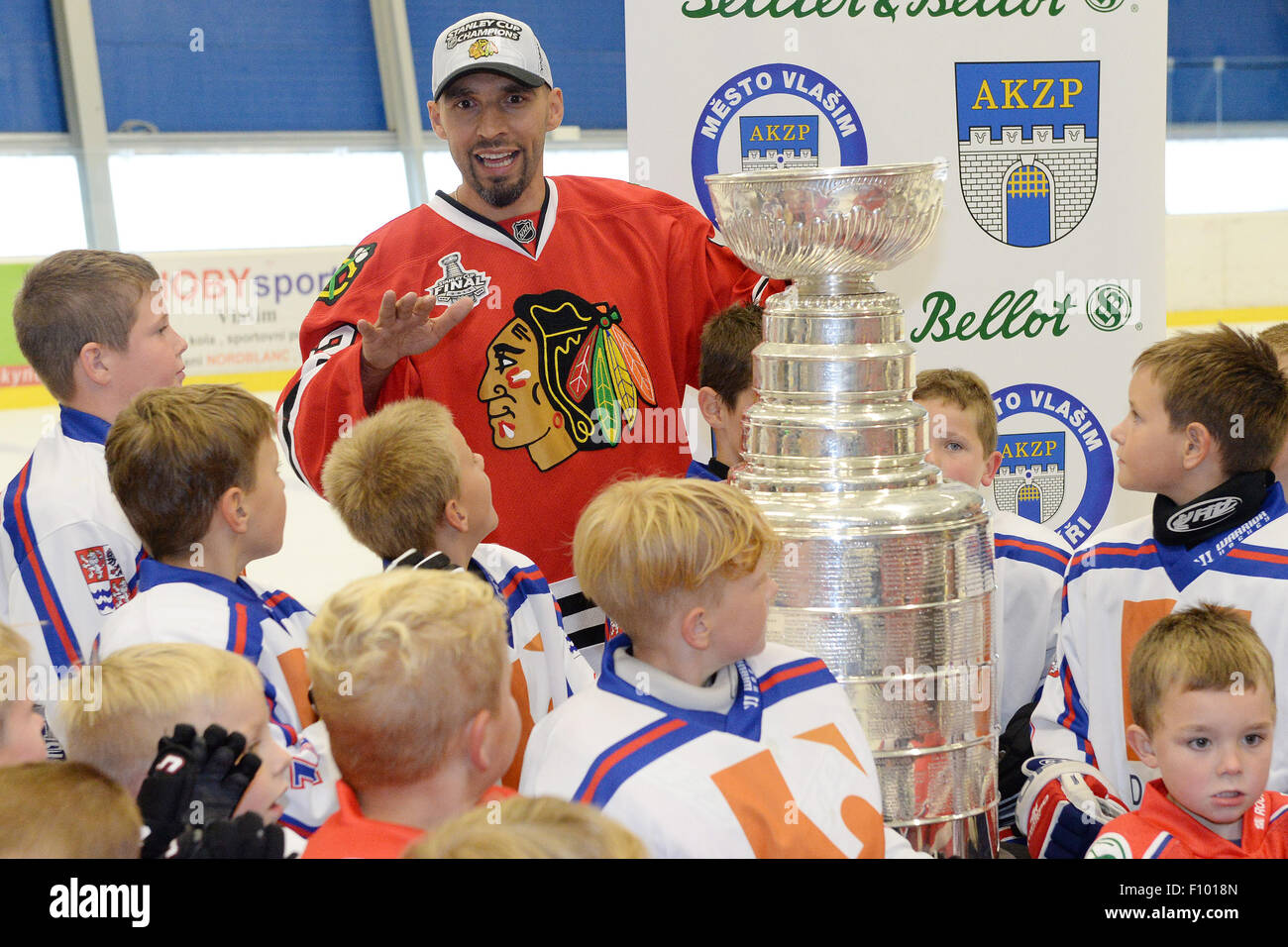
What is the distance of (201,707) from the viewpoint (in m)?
1.21

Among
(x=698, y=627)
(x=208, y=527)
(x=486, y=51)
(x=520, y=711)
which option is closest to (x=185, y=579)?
(x=208, y=527)

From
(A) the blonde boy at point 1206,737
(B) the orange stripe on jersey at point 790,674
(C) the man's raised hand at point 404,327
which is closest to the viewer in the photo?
(B) the orange stripe on jersey at point 790,674

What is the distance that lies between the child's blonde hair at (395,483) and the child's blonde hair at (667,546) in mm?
395

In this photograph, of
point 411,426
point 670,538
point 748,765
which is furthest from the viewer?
point 411,426

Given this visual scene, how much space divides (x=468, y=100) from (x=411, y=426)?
0.72 metres

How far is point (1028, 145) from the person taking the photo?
2.48 metres

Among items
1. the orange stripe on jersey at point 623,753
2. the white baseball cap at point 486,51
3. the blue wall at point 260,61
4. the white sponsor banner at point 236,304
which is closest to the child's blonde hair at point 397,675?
the orange stripe on jersey at point 623,753

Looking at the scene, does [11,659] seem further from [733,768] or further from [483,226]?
[483,226]

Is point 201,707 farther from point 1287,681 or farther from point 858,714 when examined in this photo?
point 1287,681

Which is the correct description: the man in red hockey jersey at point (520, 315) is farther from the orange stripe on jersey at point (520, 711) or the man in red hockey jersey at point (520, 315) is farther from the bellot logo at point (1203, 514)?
the bellot logo at point (1203, 514)

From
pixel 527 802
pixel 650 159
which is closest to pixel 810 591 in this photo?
pixel 527 802

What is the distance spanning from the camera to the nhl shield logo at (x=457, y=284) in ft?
6.77

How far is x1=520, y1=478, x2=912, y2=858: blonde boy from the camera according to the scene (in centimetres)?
105

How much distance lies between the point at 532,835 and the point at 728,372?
4.19ft
